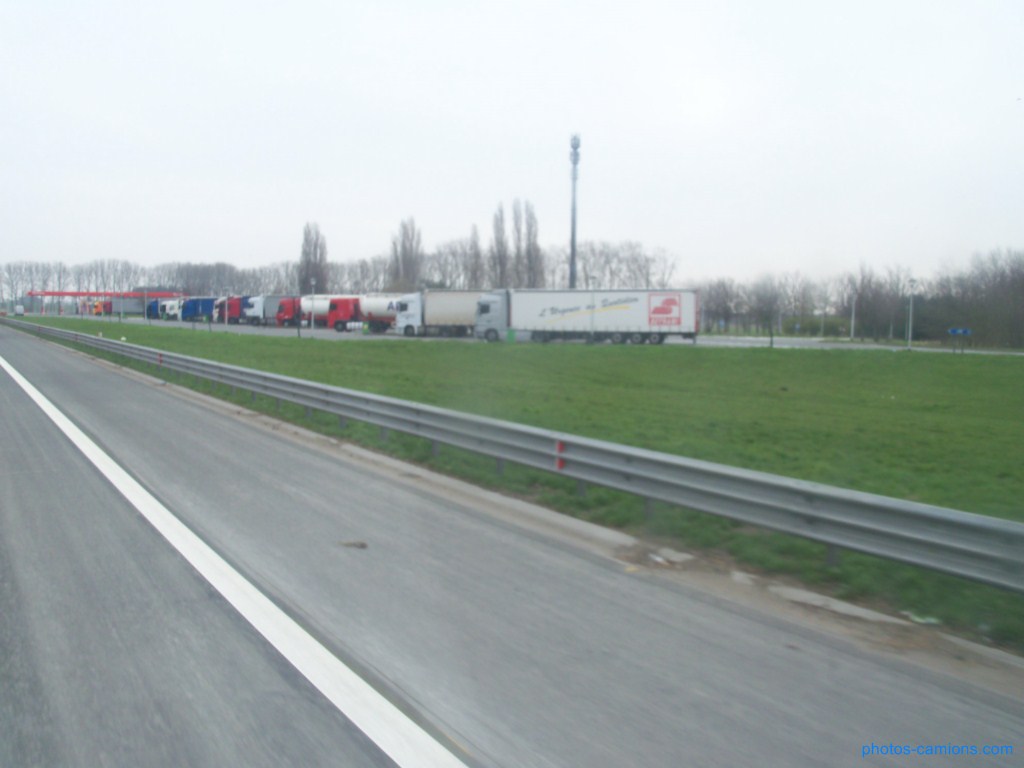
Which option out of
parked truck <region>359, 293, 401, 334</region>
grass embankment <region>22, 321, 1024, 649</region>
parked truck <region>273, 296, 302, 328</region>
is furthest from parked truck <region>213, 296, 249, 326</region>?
grass embankment <region>22, 321, 1024, 649</region>

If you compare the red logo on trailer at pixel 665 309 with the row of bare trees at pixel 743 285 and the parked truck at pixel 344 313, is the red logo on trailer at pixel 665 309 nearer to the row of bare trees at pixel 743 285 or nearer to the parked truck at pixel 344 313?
the row of bare trees at pixel 743 285

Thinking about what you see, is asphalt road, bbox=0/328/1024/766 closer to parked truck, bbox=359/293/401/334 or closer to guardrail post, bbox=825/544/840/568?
guardrail post, bbox=825/544/840/568

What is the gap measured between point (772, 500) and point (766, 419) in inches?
411

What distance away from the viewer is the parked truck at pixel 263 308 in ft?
256

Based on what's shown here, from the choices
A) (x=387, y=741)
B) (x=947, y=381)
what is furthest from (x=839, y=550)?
(x=947, y=381)

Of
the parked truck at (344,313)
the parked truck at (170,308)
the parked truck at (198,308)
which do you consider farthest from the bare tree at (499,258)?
the parked truck at (170,308)

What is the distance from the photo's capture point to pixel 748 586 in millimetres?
6695

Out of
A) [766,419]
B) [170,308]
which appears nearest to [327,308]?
[170,308]

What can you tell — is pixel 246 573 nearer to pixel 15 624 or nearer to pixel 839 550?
pixel 15 624

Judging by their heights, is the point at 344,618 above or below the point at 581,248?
below

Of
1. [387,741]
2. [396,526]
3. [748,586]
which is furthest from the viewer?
[396,526]

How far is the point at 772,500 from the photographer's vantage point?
283 inches

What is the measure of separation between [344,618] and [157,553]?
236 centimetres

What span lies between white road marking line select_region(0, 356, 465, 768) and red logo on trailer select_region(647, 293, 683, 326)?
4288 cm
